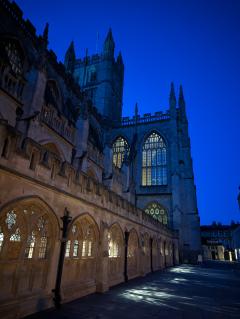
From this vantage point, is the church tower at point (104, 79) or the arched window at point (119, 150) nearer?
the arched window at point (119, 150)

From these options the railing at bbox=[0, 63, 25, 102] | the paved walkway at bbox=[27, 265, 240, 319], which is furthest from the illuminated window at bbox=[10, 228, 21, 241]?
the railing at bbox=[0, 63, 25, 102]

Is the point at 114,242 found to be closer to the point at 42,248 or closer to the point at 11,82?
the point at 42,248

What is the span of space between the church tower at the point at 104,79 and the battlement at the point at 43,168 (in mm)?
31568

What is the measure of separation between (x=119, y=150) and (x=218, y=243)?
1734 inches

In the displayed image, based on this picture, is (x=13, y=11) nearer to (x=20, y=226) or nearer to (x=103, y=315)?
(x=20, y=226)

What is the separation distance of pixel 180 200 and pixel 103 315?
28279 mm

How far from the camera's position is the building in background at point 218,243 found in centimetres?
5937

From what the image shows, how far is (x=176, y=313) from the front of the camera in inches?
239

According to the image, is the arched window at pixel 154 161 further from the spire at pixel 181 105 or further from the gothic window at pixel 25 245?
the gothic window at pixel 25 245

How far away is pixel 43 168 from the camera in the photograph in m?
6.40

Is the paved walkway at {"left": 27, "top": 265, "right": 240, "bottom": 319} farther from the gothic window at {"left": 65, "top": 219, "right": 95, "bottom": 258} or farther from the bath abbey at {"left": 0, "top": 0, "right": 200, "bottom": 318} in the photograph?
the gothic window at {"left": 65, "top": 219, "right": 95, "bottom": 258}

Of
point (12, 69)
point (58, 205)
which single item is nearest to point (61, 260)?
point (58, 205)

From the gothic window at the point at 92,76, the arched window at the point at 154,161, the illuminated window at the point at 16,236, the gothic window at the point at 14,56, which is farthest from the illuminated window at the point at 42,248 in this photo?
the gothic window at the point at 92,76

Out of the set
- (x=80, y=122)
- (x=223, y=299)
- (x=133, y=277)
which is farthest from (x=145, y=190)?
(x=223, y=299)
